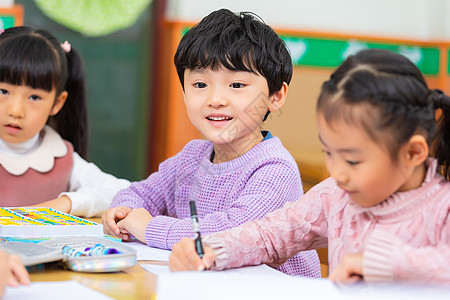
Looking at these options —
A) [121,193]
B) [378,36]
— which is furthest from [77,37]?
[121,193]

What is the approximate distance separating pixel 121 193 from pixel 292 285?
2.64ft

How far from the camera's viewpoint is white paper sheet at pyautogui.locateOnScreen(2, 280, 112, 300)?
0.75m

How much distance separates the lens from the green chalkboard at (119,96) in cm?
415

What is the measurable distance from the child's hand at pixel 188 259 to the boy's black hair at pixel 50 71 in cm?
79

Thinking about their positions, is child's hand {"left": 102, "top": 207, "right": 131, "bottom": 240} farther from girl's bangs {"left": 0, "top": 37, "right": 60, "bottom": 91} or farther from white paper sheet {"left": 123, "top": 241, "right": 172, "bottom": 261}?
girl's bangs {"left": 0, "top": 37, "right": 60, "bottom": 91}

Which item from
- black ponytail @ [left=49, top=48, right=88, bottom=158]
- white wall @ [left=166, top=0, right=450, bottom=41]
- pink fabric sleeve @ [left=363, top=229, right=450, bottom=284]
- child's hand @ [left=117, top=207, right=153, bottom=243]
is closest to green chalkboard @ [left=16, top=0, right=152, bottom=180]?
white wall @ [left=166, top=0, right=450, bottom=41]

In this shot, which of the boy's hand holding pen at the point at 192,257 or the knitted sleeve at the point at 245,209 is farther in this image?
the knitted sleeve at the point at 245,209

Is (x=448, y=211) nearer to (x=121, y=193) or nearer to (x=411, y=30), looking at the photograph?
(x=121, y=193)

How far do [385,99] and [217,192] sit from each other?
61cm

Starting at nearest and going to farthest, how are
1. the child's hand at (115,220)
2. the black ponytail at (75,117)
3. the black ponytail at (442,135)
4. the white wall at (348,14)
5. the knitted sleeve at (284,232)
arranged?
1. the black ponytail at (442,135)
2. the knitted sleeve at (284,232)
3. the child's hand at (115,220)
4. the black ponytail at (75,117)
5. the white wall at (348,14)

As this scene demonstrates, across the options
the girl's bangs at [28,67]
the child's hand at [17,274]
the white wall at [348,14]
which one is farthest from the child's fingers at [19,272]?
the white wall at [348,14]

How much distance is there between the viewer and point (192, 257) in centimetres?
94

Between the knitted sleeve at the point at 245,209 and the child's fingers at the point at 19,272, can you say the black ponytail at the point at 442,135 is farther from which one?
the child's fingers at the point at 19,272

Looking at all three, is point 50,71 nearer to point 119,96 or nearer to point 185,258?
point 185,258
